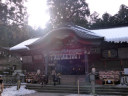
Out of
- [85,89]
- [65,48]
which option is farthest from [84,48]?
[85,89]

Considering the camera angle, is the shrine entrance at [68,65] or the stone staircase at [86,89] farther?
the shrine entrance at [68,65]

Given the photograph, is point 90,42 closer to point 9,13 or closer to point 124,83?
point 124,83

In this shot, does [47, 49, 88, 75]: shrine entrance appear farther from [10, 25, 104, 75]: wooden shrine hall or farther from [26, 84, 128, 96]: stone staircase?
[26, 84, 128, 96]: stone staircase

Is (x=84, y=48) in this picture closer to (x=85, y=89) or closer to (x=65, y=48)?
(x=65, y=48)

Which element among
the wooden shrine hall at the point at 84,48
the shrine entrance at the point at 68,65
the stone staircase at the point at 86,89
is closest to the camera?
the stone staircase at the point at 86,89

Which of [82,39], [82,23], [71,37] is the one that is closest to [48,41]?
[71,37]

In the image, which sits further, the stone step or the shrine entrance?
the shrine entrance

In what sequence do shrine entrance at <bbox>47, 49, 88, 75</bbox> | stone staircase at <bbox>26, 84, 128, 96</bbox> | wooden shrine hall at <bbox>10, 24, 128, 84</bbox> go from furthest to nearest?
shrine entrance at <bbox>47, 49, 88, 75</bbox> < wooden shrine hall at <bbox>10, 24, 128, 84</bbox> < stone staircase at <bbox>26, 84, 128, 96</bbox>

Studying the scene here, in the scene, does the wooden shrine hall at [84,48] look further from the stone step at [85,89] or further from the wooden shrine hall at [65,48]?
the stone step at [85,89]

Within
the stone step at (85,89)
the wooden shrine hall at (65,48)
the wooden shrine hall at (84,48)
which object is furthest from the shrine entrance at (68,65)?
the stone step at (85,89)

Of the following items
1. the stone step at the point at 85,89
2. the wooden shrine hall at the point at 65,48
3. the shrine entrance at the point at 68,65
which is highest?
the wooden shrine hall at the point at 65,48

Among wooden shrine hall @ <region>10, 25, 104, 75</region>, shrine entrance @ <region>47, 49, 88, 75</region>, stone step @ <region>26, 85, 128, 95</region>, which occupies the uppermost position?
wooden shrine hall @ <region>10, 25, 104, 75</region>

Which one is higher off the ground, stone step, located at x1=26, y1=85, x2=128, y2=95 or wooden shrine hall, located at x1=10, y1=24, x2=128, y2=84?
wooden shrine hall, located at x1=10, y1=24, x2=128, y2=84

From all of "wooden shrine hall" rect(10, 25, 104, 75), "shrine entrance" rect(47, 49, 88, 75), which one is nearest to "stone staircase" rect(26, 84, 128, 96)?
"wooden shrine hall" rect(10, 25, 104, 75)
